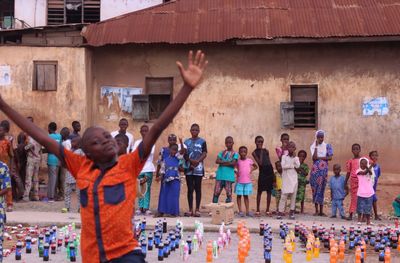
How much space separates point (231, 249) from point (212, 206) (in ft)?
6.17

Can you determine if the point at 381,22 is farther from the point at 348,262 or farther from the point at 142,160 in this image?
the point at 142,160

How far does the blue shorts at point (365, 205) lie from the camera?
12.3 metres

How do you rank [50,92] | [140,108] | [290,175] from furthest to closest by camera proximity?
[140,108]
[50,92]
[290,175]

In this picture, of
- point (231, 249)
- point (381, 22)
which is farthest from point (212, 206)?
point (381, 22)

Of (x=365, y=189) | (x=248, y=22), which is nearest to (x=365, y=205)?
(x=365, y=189)

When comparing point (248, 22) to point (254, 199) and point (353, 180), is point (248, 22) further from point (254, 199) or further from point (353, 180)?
point (353, 180)

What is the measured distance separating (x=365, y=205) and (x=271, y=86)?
6481 mm

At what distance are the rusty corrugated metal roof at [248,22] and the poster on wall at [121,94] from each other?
1323 mm

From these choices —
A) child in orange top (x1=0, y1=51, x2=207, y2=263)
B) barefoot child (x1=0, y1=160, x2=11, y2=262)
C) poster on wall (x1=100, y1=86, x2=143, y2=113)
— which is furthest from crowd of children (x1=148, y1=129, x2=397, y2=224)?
child in orange top (x1=0, y1=51, x2=207, y2=263)

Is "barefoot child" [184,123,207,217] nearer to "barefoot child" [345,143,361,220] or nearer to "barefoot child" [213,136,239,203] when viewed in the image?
"barefoot child" [213,136,239,203]

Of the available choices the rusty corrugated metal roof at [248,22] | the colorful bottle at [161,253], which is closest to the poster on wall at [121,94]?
the rusty corrugated metal roof at [248,22]

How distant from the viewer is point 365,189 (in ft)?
40.4

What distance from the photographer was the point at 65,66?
18.1 meters

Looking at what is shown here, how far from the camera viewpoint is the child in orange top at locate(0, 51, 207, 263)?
4152 millimetres
